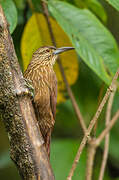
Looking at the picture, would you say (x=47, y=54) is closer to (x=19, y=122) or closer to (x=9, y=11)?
(x=9, y=11)

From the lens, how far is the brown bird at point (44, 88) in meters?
2.89

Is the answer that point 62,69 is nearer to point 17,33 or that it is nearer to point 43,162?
point 17,33

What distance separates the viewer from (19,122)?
2.08m

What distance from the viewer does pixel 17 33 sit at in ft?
11.8

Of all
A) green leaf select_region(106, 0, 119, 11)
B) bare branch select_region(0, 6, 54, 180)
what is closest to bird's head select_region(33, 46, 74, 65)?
green leaf select_region(106, 0, 119, 11)

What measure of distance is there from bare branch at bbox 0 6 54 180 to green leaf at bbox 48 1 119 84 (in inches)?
33.9

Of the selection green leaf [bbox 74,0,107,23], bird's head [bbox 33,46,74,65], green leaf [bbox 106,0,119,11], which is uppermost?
green leaf [bbox 74,0,107,23]

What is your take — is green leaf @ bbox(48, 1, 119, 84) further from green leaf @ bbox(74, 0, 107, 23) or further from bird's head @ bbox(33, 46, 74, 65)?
green leaf @ bbox(74, 0, 107, 23)

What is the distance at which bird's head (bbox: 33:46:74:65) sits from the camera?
3.28 m

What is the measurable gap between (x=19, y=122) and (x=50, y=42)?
1542mm

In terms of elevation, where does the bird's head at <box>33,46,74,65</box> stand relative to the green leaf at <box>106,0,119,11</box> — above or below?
below

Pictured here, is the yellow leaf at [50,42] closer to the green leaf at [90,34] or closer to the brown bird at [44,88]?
the brown bird at [44,88]

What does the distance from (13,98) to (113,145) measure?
2009 mm

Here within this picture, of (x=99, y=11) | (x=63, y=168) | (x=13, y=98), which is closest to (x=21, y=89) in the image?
(x=13, y=98)
